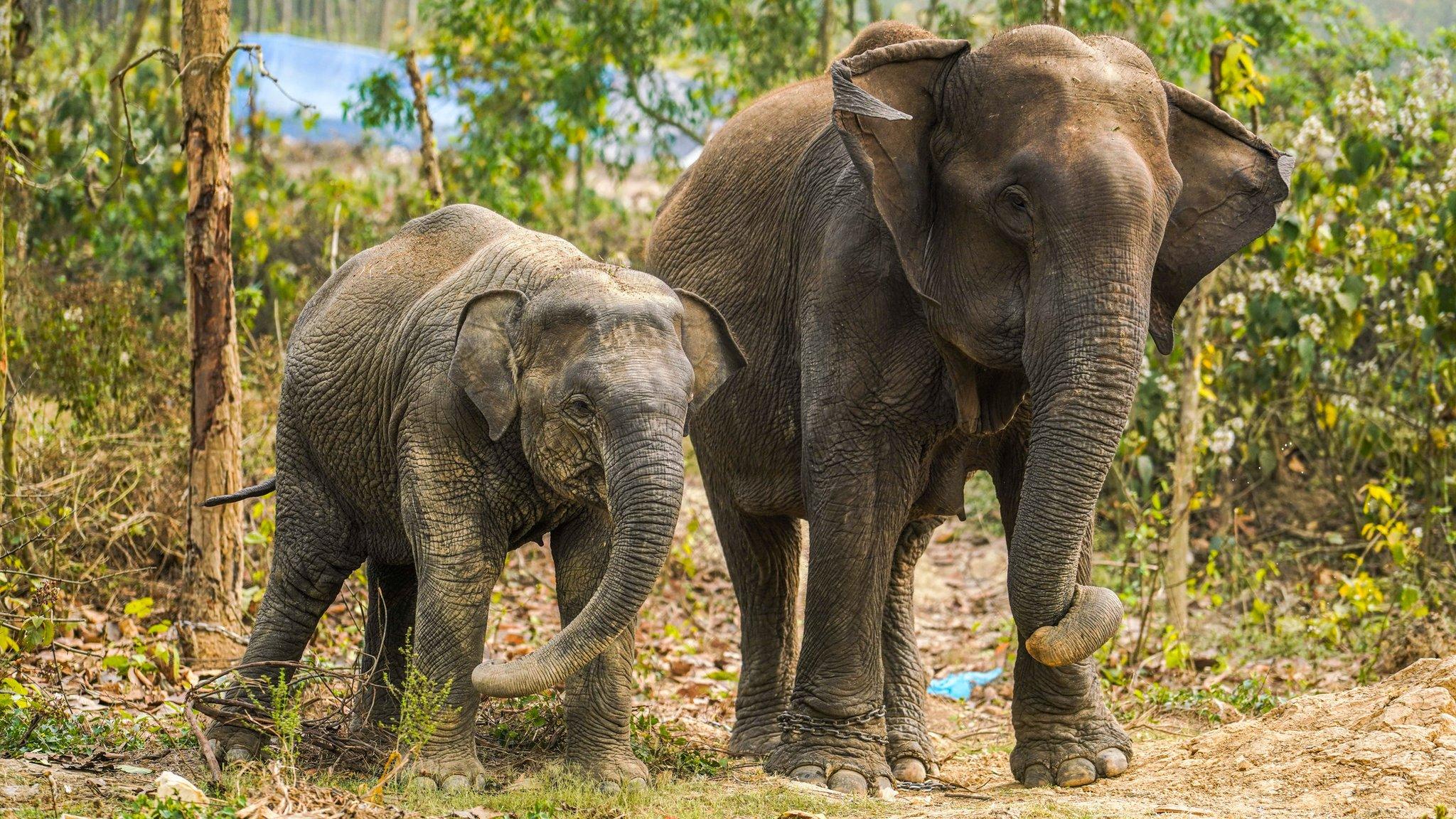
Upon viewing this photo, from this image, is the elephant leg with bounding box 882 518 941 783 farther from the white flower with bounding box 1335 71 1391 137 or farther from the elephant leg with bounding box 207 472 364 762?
the white flower with bounding box 1335 71 1391 137

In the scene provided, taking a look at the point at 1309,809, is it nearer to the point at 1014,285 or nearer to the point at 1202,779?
the point at 1202,779

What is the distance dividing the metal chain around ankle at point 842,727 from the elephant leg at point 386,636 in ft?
5.72

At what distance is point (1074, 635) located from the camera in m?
5.89

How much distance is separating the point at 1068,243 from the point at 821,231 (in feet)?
4.44

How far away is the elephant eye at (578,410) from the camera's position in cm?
587

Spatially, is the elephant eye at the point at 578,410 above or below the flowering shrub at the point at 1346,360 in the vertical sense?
above

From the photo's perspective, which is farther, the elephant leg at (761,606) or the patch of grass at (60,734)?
the elephant leg at (761,606)

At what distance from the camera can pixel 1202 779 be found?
6.56 m

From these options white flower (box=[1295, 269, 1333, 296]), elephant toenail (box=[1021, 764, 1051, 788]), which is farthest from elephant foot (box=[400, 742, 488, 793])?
white flower (box=[1295, 269, 1333, 296])

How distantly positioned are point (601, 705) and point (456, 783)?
621 mm

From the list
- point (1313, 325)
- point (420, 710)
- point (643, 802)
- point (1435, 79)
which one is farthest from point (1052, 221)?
point (1435, 79)

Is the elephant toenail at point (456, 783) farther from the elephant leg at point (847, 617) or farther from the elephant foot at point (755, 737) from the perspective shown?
the elephant foot at point (755, 737)

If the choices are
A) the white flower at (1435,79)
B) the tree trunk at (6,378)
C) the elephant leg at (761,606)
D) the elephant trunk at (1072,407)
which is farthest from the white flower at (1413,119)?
the tree trunk at (6,378)

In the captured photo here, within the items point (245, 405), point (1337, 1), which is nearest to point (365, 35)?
point (1337, 1)
